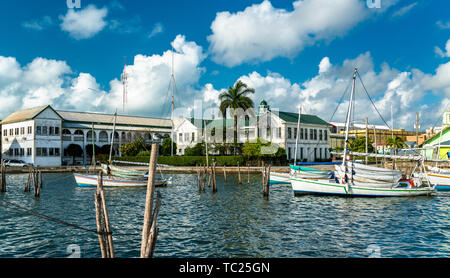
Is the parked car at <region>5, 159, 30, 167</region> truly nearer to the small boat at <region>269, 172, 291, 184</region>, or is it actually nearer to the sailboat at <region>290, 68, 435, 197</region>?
the small boat at <region>269, 172, 291, 184</region>

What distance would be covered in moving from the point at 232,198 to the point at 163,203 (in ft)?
21.0

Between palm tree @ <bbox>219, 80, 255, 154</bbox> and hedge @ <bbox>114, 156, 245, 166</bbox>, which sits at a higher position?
palm tree @ <bbox>219, 80, 255, 154</bbox>

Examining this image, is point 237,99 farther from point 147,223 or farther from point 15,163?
point 147,223

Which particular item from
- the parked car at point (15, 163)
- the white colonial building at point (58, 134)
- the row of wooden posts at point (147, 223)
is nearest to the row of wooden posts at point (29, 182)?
the row of wooden posts at point (147, 223)

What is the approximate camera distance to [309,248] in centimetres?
1573

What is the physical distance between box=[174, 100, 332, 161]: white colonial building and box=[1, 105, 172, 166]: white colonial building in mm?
11125

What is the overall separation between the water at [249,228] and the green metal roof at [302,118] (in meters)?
44.3

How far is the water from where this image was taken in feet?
50.9

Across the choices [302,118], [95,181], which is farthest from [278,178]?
[302,118]

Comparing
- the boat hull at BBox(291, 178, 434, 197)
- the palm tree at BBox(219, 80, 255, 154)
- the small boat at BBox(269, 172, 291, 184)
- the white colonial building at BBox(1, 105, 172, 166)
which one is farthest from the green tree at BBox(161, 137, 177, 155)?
the boat hull at BBox(291, 178, 434, 197)

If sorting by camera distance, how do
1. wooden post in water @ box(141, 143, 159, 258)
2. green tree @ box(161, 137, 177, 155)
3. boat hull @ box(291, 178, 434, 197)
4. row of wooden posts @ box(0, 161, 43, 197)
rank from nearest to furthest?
wooden post in water @ box(141, 143, 159, 258)
boat hull @ box(291, 178, 434, 197)
row of wooden posts @ box(0, 161, 43, 197)
green tree @ box(161, 137, 177, 155)

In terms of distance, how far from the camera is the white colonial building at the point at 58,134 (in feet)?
243

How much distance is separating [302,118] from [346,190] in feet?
162

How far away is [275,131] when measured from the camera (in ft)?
244
